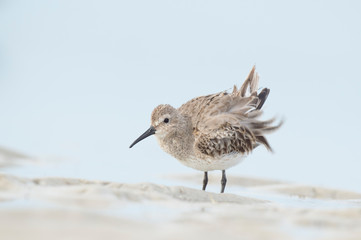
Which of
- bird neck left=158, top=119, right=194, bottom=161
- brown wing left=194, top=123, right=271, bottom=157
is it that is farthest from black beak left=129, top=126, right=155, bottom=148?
brown wing left=194, top=123, right=271, bottom=157

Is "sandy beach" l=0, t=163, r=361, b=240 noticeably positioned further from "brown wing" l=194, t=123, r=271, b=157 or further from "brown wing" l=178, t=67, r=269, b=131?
"brown wing" l=178, t=67, r=269, b=131

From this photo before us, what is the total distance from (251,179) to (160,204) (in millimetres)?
6906

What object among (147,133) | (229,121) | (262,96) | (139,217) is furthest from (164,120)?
(139,217)

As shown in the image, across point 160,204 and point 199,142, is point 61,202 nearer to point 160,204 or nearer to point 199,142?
point 160,204

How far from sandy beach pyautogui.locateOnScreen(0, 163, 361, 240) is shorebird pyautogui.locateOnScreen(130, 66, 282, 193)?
2.69 meters

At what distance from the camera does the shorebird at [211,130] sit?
9.20 meters

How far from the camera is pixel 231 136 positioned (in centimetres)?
929

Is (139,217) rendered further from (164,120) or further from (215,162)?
(164,120)

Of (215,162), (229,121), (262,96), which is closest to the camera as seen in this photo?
(215,162)

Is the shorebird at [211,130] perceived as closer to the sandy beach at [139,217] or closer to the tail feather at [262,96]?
the tail feather at [262,96]

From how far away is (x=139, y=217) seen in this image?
15.6 ft

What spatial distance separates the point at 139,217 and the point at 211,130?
4.63m

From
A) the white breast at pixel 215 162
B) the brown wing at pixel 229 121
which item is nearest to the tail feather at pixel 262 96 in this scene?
the brown wing at pixel 229 121

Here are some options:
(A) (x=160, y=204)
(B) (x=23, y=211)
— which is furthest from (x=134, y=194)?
(B) (x=23, y=211)
